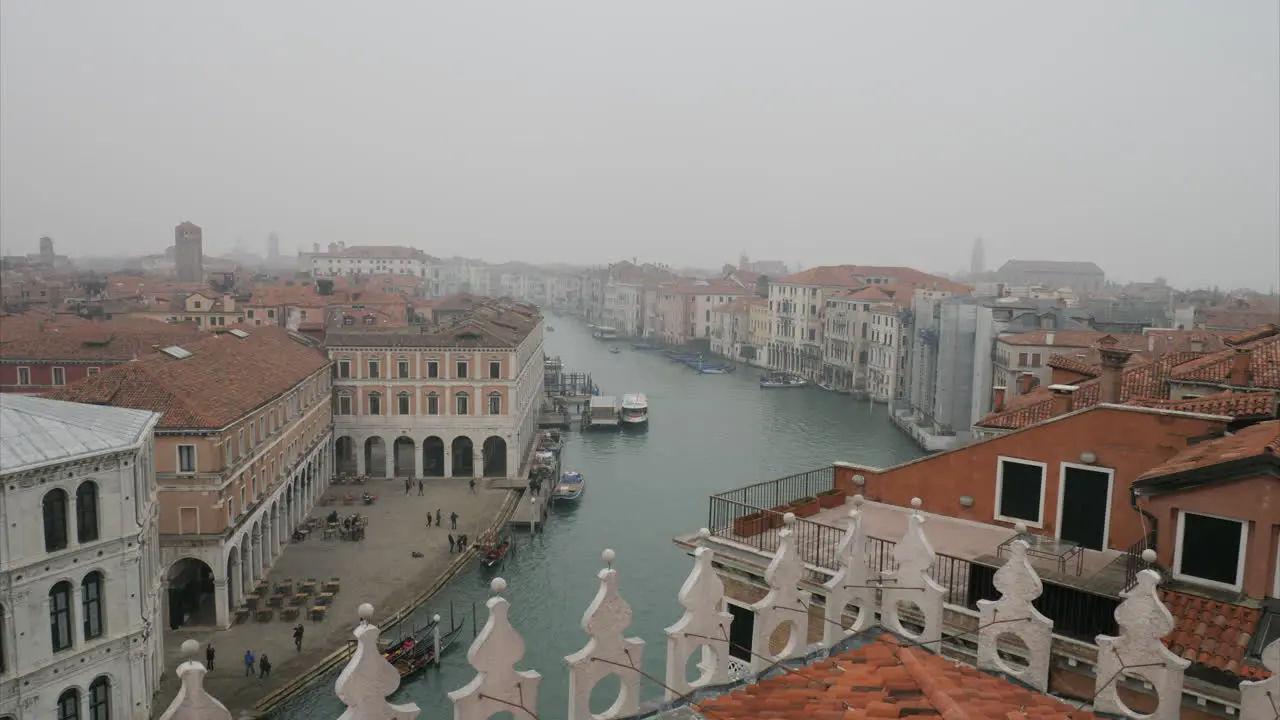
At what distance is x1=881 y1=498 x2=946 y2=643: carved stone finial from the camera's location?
6.29 meters

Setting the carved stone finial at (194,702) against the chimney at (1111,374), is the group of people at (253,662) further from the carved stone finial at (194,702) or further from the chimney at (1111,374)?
the carved stone finial at (194,702)

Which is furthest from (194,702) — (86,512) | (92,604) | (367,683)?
(92,604)

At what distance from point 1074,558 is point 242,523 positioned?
1930 centimetres

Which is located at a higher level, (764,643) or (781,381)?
(764,643)

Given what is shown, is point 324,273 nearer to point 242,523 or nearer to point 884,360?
point 884,360

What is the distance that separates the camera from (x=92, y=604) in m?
15.4

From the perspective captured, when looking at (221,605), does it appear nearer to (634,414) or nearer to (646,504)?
(646,504)

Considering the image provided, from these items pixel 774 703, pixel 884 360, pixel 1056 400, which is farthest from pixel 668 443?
pixel 774 703

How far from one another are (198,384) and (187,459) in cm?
297

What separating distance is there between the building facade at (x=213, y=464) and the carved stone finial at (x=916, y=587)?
59.8ft

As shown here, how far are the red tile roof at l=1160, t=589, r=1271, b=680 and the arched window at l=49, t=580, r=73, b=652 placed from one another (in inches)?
603

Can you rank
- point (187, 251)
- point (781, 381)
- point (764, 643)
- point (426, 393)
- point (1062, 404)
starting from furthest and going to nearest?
point (187, 251)
point (781, 381)
point (426, 393)
point (1062, 404)
point (764, 643)

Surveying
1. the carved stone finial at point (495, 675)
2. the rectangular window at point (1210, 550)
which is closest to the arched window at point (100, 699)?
the carved stone finial at point (495, 675)

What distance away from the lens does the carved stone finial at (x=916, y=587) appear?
20.6 ft
